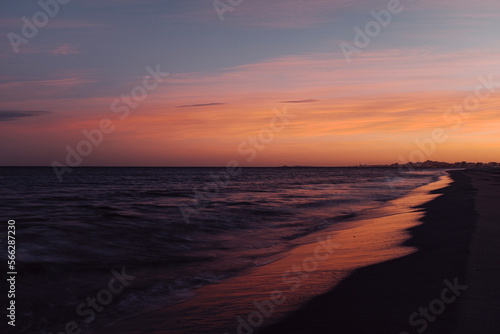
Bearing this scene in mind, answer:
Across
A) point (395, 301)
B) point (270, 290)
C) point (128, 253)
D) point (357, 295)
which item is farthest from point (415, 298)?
point (128, 253)

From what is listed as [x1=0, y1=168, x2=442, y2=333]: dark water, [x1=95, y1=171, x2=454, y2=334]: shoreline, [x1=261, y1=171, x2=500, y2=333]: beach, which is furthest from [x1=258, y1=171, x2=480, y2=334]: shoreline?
[x1=0, y1=168, x2=442, y2=333]: dark water

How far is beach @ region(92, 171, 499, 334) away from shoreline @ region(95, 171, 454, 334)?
0.02 metres

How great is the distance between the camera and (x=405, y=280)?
256 inches

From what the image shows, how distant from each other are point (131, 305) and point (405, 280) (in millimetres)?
4430

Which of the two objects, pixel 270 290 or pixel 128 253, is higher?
pixel 270 290

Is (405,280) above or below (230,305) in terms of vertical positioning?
above

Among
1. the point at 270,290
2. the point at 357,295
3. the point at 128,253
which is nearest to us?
the point at 357,295

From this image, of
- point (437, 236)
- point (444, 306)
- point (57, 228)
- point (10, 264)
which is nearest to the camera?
point (444, 306)

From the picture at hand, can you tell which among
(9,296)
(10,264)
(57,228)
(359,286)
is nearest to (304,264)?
(359,286)

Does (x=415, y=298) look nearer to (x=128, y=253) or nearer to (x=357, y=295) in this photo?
(x=357, y=295)

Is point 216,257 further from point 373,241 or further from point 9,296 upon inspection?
Result: point 9,296

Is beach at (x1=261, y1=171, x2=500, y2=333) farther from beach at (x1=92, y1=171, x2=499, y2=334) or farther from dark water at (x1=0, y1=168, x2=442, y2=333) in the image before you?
dark water at (x1=0, y1=168, x2=442, y2=333)

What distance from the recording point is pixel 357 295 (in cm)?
604

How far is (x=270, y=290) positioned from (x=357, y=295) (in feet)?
5.32
